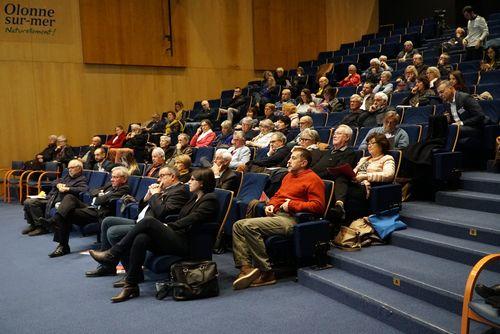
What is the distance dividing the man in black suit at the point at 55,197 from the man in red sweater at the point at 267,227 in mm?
2284

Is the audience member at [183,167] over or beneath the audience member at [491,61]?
beneath

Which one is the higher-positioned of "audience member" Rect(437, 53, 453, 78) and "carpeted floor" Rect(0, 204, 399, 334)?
"audience member" Rect(437, 53, 453, 78)

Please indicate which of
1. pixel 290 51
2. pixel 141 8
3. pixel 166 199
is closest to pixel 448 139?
pixel 166 199

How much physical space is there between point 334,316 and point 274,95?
604 cm

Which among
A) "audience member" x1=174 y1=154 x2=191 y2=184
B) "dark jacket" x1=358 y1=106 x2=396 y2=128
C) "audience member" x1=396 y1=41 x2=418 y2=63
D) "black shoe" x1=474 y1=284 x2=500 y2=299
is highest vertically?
"audience member" x1=396 y1=41 x2=418 y2=63

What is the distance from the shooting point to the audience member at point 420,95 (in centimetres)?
502

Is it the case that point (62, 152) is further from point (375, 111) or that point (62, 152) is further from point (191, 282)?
point (191, 282)

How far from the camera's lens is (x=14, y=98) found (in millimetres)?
8039

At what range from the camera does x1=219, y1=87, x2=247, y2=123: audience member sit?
7980mm

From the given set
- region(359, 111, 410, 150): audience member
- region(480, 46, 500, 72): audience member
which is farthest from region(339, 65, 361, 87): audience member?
region(359, 111, 410, 150): audience member

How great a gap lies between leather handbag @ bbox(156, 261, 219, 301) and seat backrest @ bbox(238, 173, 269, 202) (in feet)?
3.49

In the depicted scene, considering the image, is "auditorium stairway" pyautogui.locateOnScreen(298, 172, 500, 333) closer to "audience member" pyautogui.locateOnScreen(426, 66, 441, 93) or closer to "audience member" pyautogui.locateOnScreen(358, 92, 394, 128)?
"audience member" pyautogui.locateOnScreen(358, 92, 394, 128)

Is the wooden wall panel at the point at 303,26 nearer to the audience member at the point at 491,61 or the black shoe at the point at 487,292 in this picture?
the audience member at the point at 491,61

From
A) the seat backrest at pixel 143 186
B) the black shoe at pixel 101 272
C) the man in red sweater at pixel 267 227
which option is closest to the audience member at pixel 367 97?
the man in red sweater at pixel 267 227
